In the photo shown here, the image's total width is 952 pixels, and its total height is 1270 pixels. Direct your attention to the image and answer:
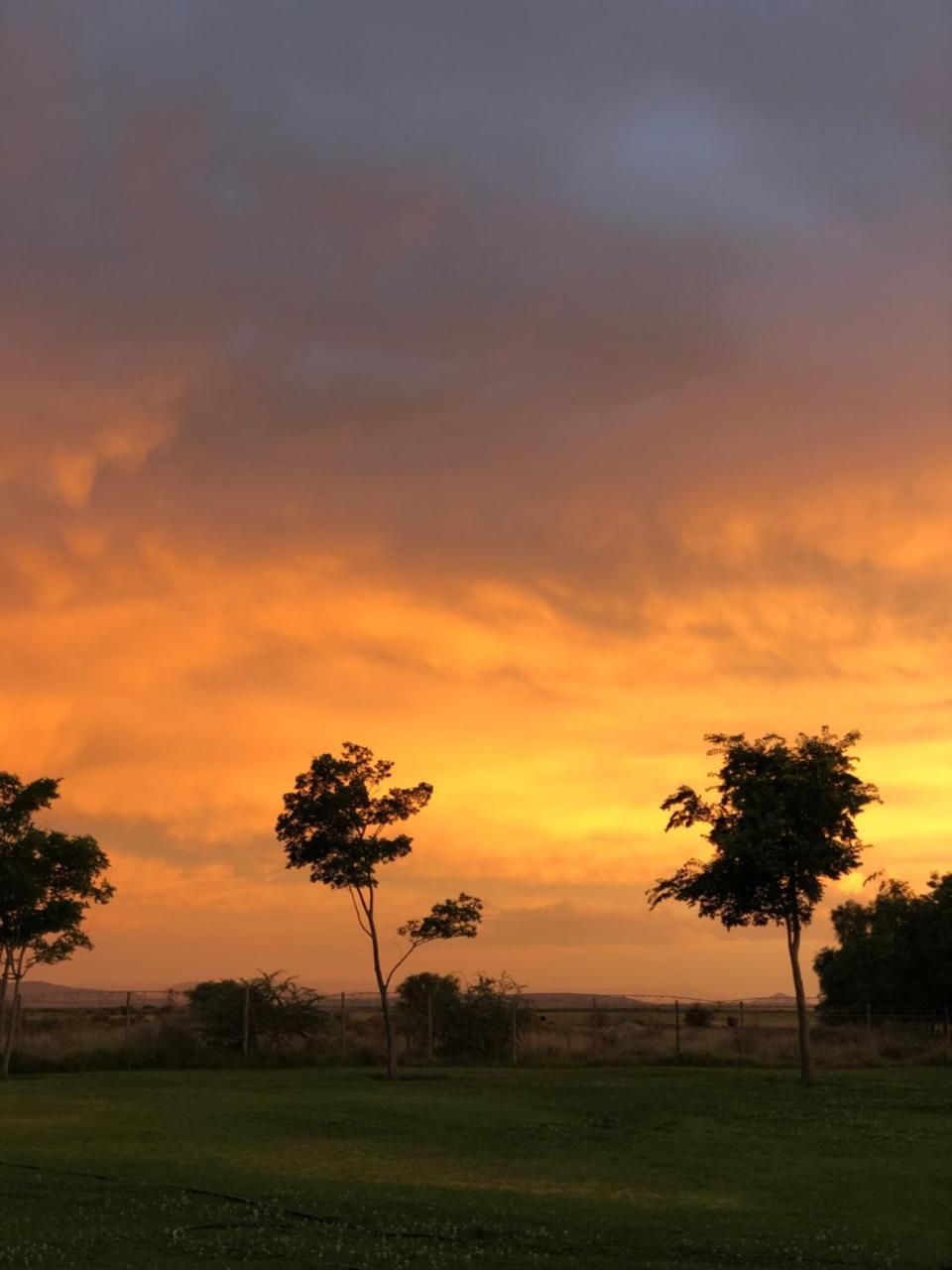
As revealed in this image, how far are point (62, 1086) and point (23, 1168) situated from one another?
18.3m

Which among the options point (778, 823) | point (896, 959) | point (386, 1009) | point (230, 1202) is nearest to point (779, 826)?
point (778, 823)

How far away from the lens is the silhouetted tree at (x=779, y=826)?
39656mm

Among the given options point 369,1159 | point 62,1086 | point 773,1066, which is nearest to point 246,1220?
point 369,1159

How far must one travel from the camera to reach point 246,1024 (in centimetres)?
4844

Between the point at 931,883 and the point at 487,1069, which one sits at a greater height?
the point at 931,883

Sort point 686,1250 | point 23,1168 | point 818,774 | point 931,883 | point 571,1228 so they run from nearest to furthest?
1. point 686,1250
2. point 571,1228
3. point 23,1168
4. point 818,774
5. point 931,883

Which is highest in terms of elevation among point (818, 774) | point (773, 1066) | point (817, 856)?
point (818, 774)

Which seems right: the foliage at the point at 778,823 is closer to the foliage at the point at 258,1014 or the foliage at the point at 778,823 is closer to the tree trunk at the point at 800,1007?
the tree trunk at the point at 800,1007

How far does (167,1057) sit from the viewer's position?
4616 centimetres

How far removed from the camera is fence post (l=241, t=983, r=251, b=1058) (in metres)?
48.3

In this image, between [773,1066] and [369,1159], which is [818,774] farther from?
[369,1159]

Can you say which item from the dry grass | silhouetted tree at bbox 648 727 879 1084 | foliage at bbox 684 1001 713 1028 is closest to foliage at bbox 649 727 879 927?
silhouetted tree at bbox 648 727 879 1084

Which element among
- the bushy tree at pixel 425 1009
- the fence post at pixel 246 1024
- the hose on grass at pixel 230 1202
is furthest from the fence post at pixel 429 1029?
the hose on grass at pixel 230 1202

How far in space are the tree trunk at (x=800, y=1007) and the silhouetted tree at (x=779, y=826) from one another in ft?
0.13
